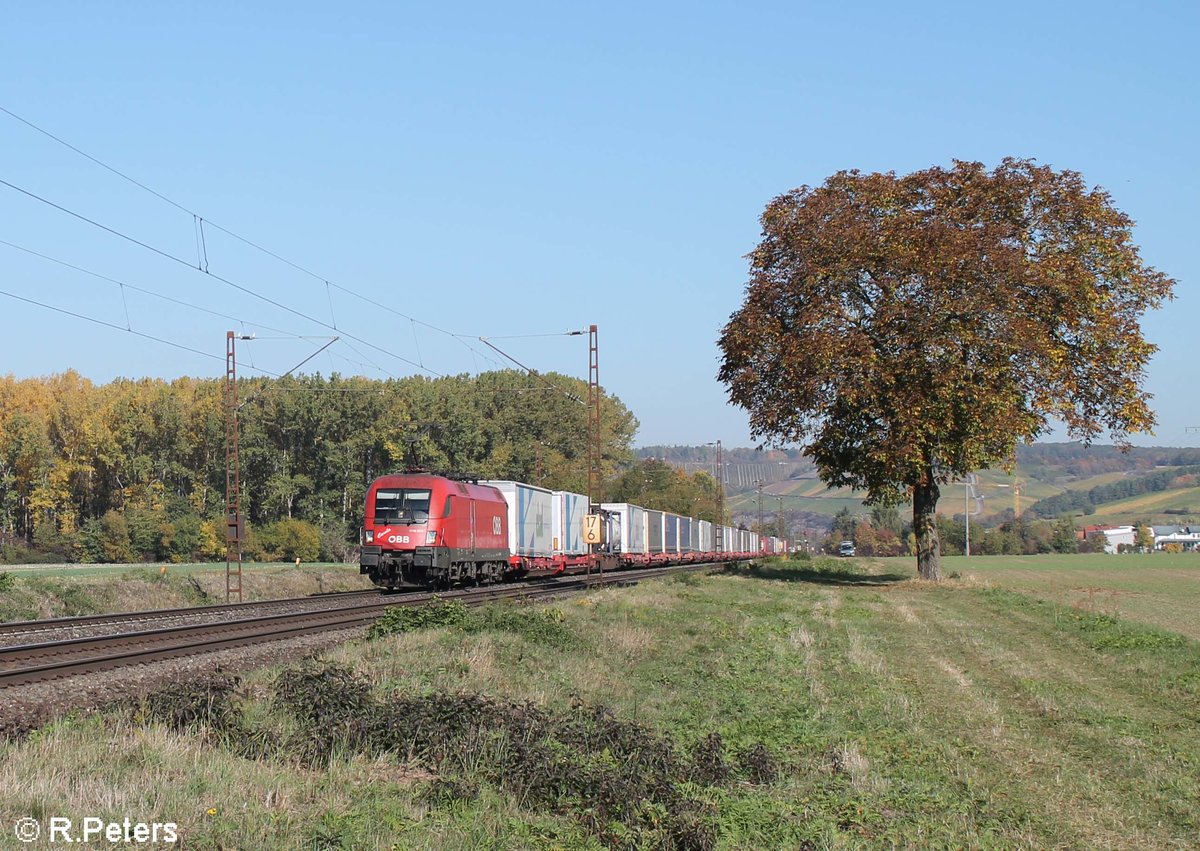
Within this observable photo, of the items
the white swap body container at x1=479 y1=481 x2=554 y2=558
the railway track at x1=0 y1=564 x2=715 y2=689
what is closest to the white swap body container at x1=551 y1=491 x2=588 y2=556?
the white swap body container at x1=479 y1=481 x2=554 y2=558

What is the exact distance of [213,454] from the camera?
102 m

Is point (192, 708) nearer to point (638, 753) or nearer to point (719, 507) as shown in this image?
point (638, 753)

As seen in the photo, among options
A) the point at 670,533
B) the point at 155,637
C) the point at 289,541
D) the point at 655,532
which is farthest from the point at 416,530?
the point at 289,541

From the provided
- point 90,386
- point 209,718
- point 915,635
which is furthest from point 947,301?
point 90,386

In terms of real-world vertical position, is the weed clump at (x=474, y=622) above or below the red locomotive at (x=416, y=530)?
below

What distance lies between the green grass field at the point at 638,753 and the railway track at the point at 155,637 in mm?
3222

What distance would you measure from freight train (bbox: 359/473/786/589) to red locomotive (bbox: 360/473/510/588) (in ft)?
0.09

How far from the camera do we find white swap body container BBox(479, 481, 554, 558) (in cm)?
4241

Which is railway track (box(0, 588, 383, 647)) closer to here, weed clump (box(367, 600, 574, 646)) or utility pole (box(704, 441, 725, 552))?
weed clump (box(367, 600, 574, 646))

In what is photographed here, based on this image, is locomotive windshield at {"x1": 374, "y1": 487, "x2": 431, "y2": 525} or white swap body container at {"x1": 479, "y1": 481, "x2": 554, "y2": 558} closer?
locomotive windshield at {"x1": 374, "y1": 487, "x2": 431, "y2": 525}

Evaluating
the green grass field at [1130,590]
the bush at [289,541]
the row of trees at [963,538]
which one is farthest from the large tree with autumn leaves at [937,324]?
the row of trees at [963,538]

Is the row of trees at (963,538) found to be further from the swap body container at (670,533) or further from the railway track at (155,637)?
the railway track at (155,637)

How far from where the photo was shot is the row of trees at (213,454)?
311 ft

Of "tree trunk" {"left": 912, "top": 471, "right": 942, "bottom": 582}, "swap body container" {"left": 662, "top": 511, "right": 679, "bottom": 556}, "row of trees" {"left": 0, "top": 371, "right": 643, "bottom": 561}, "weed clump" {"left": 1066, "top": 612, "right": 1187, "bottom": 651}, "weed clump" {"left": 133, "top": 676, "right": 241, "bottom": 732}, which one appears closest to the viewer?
"weed clump" {"left": 133, "top": 676, "right": 241, "bottom": 732}
